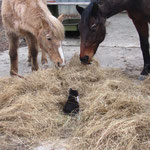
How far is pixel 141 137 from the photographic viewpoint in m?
2.24

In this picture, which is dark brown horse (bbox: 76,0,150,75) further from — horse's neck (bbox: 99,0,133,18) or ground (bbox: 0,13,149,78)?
ground (bbox: 0,13,149,78)

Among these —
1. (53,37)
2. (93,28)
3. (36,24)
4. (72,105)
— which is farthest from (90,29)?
(72,105)

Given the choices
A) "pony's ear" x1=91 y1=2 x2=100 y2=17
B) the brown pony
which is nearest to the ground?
the brown pony

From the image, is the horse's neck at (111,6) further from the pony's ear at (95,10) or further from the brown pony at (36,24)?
the brown pony at (36,24)

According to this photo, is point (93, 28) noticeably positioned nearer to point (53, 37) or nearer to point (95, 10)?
point (95, 10)

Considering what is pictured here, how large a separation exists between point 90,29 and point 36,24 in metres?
0.79

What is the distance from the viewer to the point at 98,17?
345 cm

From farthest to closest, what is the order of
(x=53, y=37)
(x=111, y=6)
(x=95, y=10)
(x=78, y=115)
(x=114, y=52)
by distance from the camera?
(x=114, y=52)
(x=111, y=6)
(x=53, y=37)
(x=95, y=10)
(x=78, y=115)

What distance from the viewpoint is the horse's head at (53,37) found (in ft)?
11.3

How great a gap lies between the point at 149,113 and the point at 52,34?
1.74 m

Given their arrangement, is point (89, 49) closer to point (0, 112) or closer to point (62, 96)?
point (62, 96)

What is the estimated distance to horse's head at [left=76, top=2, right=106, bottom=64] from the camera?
3375 millimetres

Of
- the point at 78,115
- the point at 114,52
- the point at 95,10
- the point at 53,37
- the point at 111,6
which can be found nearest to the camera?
the point at 78,115

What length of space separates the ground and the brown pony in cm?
102
